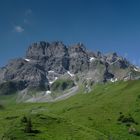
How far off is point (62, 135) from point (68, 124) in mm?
26732

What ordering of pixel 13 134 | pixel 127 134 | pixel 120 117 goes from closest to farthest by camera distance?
1. pixel 13 134
2. pixel 127 134
3. pixel 120 117

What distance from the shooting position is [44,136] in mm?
149875

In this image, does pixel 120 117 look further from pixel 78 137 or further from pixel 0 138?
pixel 0 138

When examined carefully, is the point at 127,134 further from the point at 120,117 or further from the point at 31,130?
the point at 31,130

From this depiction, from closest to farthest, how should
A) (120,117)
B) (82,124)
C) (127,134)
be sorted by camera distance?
(127,134) < (82,124) < (120,117)

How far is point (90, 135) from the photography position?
518 feet

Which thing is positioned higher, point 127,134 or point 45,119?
point 45,119

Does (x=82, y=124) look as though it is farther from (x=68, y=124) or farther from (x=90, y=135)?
(x=90, y=135)

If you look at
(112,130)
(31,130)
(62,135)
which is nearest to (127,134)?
(112,130)

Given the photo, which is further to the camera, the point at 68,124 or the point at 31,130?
the point at 68,124

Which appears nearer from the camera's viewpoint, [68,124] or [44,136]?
[44,136]

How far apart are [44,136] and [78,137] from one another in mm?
13845

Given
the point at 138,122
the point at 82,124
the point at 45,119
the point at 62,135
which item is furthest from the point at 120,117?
the point at 62,135

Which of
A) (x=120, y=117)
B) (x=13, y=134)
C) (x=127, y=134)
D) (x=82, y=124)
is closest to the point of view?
(x=13, y=134)
